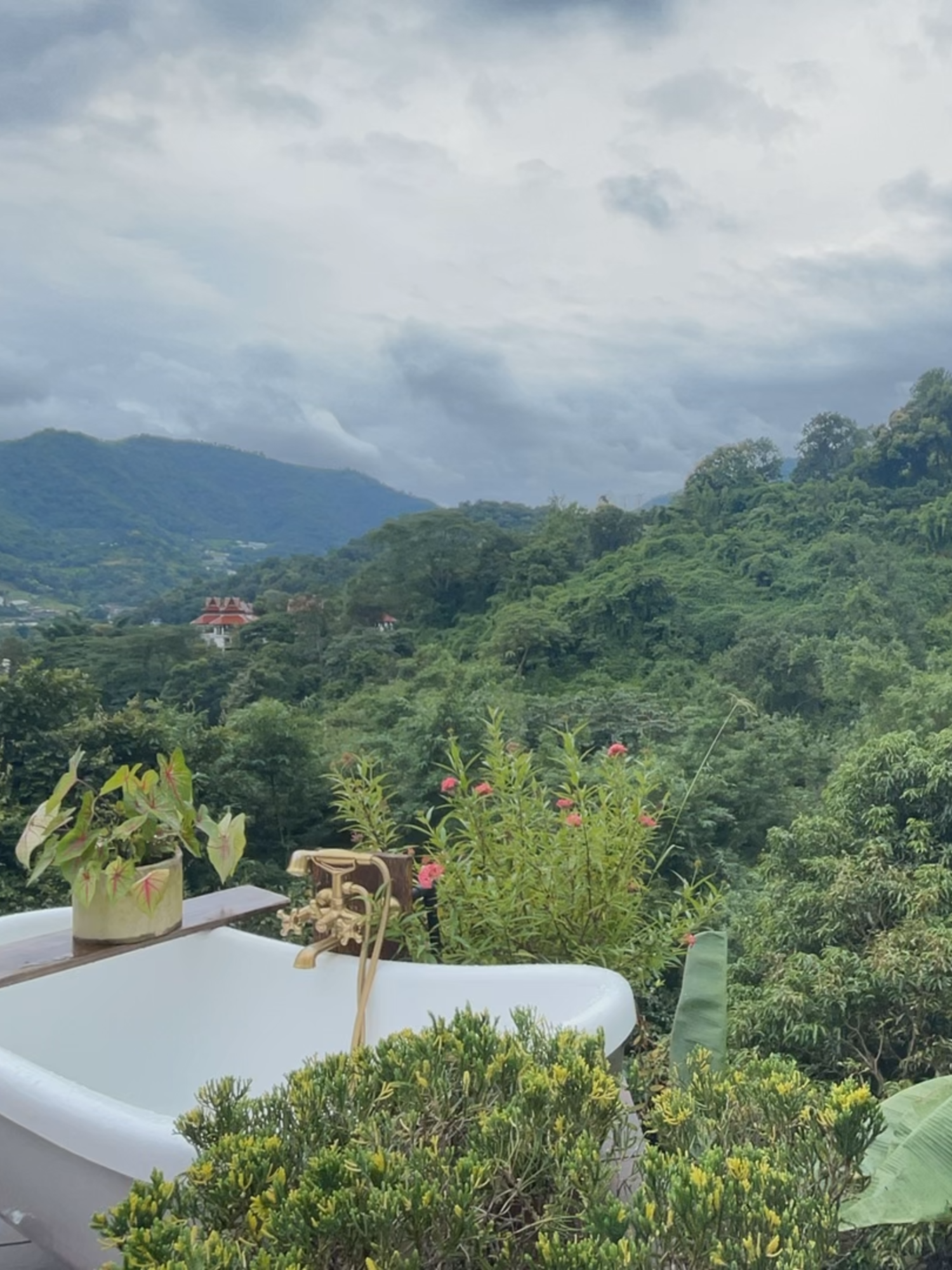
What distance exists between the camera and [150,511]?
21.8 metres

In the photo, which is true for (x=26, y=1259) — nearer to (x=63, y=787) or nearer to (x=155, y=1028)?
(x=155, y=1028)

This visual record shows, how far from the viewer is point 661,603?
1452cm

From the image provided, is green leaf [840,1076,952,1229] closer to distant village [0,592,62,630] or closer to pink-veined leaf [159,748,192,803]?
pink-veined leaf [159,748,192,803]

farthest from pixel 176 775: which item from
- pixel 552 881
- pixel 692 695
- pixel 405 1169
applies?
pixel 692 695

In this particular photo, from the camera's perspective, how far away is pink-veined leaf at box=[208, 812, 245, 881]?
1.89 m

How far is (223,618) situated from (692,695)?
7728mm

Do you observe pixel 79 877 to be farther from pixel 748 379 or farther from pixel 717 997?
pixel 748 379

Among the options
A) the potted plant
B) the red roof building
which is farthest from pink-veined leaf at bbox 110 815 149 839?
the red roof building

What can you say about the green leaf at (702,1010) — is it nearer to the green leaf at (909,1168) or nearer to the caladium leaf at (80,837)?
the green leaf at (909,1168)

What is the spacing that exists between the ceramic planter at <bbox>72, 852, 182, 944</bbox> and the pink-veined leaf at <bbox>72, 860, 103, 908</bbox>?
0.01 metres

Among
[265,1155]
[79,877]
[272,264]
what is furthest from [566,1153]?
[272,264]

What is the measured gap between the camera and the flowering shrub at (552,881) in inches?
74.2

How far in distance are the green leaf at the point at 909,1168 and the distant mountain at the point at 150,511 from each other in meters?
14.8

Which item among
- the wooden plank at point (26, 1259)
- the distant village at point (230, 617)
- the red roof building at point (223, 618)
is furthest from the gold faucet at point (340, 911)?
the distant village at point (230, 617)
